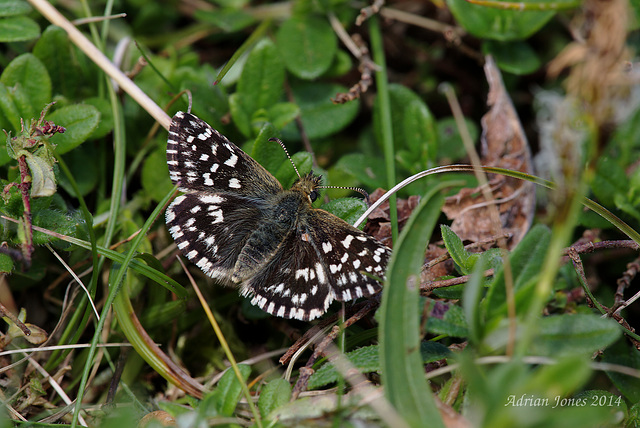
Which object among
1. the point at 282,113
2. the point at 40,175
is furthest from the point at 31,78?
the point at 282,113

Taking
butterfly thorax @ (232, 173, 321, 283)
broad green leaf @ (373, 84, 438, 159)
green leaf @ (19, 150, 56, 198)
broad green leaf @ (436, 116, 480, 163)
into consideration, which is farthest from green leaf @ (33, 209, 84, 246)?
broad green leaf @ (436, 116, 480, 163)

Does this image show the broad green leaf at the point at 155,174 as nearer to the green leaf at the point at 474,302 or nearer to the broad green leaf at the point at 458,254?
the broad green leaf at the point at 458,254

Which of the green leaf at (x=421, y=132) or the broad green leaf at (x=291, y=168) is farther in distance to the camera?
the green leaf at (x=421, y=132)

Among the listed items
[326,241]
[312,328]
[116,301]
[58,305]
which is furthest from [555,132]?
[58,305]

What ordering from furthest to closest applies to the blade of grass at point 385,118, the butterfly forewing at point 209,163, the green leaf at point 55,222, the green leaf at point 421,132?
the green leaf at point 421,132 → the blade of grass at point 385,118 → the butterfly forewing at point 209,163 → the green leaf at point 55,222

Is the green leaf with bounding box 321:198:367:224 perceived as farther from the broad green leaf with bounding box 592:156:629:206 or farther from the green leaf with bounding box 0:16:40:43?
the green leaf with bounding box 0:16:40:43

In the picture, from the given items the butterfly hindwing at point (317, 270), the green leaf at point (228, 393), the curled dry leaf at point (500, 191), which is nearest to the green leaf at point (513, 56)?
the curled dry leaf at point (500, 191)

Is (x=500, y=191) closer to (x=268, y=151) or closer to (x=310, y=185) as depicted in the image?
(x=310, y=185)
